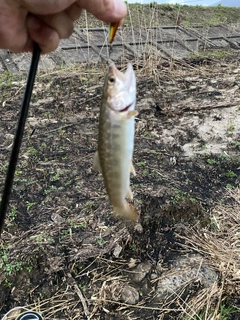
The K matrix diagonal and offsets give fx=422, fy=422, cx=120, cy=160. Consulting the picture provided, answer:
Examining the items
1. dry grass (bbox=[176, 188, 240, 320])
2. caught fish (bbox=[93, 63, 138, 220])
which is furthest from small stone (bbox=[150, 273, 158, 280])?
caught fish (bbox=[93, 63, 138, 220])

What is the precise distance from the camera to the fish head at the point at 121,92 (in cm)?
108

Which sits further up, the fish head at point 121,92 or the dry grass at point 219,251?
the fish head at point 121,92

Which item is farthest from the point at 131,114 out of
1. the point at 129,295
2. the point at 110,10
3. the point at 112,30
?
the point at 129,295

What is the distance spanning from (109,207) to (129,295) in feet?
2.03

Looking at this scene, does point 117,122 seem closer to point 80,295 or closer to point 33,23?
point 33,23

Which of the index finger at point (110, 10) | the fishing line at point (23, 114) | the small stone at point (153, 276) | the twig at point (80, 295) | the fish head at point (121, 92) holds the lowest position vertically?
the twig at point (80, 295)

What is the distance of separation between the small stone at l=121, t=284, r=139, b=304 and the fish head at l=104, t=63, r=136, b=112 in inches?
53.7

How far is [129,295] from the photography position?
217cm

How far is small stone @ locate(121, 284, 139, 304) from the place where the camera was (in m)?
2.16

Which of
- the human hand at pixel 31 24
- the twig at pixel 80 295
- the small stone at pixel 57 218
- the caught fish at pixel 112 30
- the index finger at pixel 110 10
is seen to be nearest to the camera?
the caught fish at pixel 112 30

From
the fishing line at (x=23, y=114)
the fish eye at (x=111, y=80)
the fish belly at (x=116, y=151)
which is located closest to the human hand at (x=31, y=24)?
the fishing line at (x=23, y=114)

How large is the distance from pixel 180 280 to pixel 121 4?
1.55 meters

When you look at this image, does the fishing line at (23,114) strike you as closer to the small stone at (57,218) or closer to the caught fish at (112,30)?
the caught fish at (112,30)

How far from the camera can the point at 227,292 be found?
7.20ft
